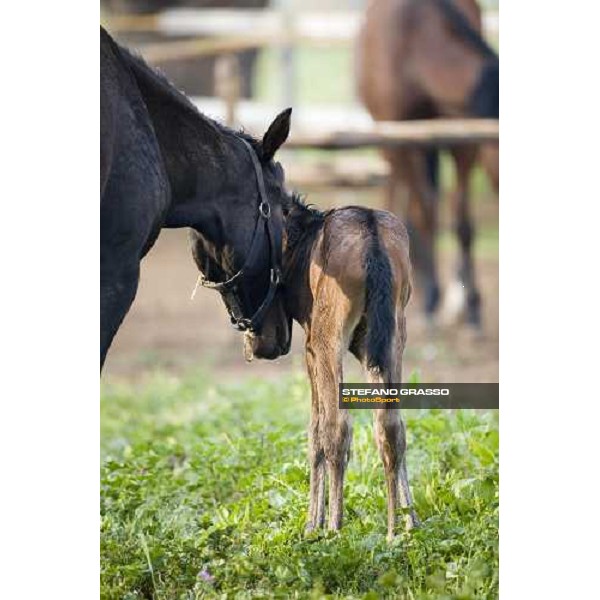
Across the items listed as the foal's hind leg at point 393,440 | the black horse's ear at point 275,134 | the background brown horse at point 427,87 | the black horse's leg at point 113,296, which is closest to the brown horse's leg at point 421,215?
the background brown horse at point 427,87

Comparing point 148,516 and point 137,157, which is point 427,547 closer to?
point 148,516

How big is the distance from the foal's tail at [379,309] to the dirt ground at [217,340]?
266 cm

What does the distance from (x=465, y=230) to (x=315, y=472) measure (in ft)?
13.5

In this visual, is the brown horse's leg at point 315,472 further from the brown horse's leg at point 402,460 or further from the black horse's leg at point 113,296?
the black horse's leg at point 113,296

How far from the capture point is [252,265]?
165 inches

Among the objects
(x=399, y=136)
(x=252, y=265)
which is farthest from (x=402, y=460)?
(x=399, y=136)

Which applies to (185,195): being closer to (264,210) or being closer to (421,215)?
(264,210)

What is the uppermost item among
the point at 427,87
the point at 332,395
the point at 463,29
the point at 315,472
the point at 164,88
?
the point at 463,29

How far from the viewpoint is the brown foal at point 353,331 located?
3898mm

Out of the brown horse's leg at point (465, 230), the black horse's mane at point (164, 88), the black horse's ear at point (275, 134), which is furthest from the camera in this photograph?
the brown horse's leg at point (465, 230)

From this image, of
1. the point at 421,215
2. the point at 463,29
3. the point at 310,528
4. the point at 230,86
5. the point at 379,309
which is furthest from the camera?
the point at 421,215

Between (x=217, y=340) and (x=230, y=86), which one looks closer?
(x=230, y=86)
